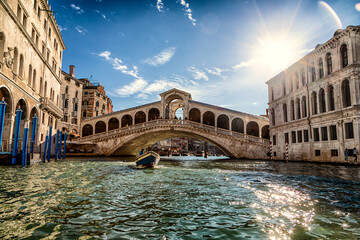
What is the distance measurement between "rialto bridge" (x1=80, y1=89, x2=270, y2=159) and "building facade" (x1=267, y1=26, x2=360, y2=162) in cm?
361

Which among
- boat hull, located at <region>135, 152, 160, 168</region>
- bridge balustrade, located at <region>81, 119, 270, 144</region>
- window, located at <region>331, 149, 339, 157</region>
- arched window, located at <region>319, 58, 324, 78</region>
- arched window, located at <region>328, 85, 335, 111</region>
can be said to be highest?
arched window, located at <region>319, 58, 324, 78</region>

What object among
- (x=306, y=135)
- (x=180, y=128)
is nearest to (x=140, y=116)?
(x=180, y=128)

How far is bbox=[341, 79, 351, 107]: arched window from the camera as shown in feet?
54.6

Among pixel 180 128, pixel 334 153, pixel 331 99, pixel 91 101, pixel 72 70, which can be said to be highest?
pixel 72 70

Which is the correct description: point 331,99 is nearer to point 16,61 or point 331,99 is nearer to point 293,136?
point 293,136

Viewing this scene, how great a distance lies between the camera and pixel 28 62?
1727 cm

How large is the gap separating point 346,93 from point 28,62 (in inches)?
870

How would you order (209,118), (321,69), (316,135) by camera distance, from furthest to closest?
(209,118) < (316,135) < (321,69)

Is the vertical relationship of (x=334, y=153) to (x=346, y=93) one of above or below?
below

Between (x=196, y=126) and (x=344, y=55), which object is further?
(x=196, y=126)

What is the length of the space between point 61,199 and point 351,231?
5.11 meters

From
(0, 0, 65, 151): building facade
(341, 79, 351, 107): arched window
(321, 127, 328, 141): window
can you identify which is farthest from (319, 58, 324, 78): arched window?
(0, 0, 65, 151): building facade

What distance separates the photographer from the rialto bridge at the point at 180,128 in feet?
89.7

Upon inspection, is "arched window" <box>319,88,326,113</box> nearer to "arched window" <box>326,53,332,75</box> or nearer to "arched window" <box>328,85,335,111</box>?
"arched window" <box>328,85,335,111</box>
